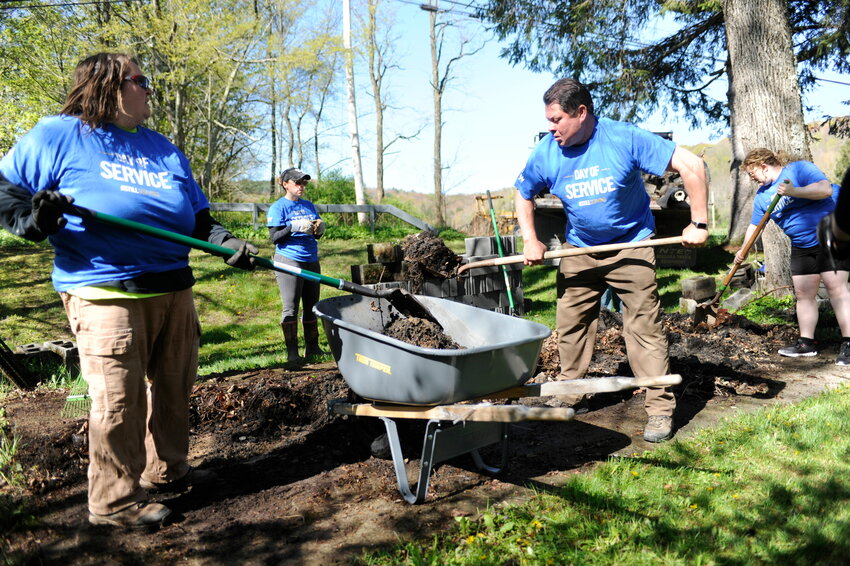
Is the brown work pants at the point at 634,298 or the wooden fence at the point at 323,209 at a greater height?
the wooden fence at the point at 323,209

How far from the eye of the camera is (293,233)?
19.6 ft

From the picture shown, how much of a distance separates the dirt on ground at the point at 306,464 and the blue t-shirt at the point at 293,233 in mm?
1141

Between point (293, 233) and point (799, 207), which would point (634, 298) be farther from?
point (293, 233)

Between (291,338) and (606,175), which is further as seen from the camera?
(291,338)

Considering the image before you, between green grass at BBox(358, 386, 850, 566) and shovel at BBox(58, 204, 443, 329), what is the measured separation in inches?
46.8

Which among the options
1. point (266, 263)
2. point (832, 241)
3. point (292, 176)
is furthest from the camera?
point (292, 176)

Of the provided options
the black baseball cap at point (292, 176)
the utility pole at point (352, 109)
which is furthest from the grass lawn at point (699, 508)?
the utility pole at point (352, 109)

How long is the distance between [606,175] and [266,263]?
201 centimetres

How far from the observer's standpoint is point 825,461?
3.41m

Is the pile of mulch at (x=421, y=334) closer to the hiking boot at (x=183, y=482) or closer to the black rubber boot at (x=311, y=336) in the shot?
the hiking boot at (x=183, y=482)

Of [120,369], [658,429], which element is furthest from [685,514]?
[120,369]

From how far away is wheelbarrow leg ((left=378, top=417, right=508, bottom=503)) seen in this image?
3002 mm

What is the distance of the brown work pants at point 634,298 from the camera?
391cm

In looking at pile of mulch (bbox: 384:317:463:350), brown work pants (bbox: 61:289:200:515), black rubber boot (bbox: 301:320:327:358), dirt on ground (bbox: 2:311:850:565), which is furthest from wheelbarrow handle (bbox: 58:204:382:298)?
black rubber boot (bbox: 301:320:327:358)
